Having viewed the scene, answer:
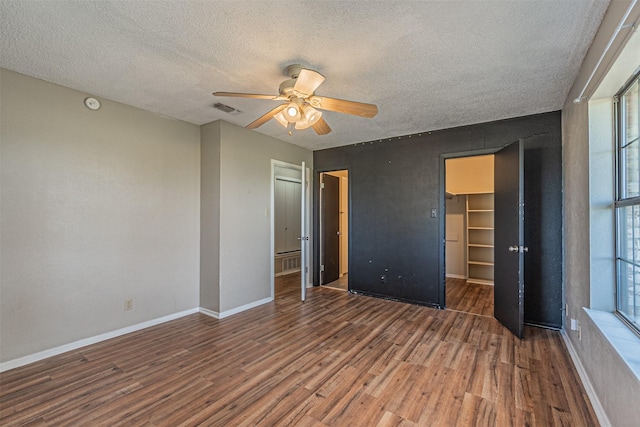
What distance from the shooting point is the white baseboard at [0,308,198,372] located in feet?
7.85

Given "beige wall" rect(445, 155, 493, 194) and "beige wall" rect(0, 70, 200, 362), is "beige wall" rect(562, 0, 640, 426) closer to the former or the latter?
"beige wall" rect(445, 155, 493, 194)

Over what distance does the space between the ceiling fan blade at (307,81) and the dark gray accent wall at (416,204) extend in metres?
2.47

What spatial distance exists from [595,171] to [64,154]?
4.46m

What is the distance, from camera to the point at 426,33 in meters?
1.88

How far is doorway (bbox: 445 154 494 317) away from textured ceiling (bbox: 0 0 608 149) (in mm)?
2166

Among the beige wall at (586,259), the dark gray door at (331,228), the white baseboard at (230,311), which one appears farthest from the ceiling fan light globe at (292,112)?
the dark gray door at (331,228)

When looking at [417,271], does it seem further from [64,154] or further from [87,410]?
[64,154]

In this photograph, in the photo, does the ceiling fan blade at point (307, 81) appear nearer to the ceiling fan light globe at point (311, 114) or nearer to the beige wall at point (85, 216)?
the ceiling fan light globe at point (311, 114)

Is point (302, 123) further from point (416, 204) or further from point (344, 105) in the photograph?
point (416, 204)

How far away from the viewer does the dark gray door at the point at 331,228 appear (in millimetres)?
5285

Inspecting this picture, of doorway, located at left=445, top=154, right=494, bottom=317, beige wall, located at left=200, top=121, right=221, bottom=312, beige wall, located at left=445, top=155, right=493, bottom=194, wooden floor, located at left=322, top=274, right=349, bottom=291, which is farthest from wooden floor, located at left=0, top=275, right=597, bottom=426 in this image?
beige wall, located at left=445, top=155, right=493, bottom=194

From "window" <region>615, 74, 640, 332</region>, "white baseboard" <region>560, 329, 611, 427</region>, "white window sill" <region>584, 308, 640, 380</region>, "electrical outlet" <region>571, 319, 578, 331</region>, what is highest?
"window" <region>615, 74, 640, 332</region>

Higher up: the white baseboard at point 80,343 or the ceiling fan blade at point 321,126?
the ceiling fan blade at point 321,126

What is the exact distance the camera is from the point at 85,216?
2.82 metres
